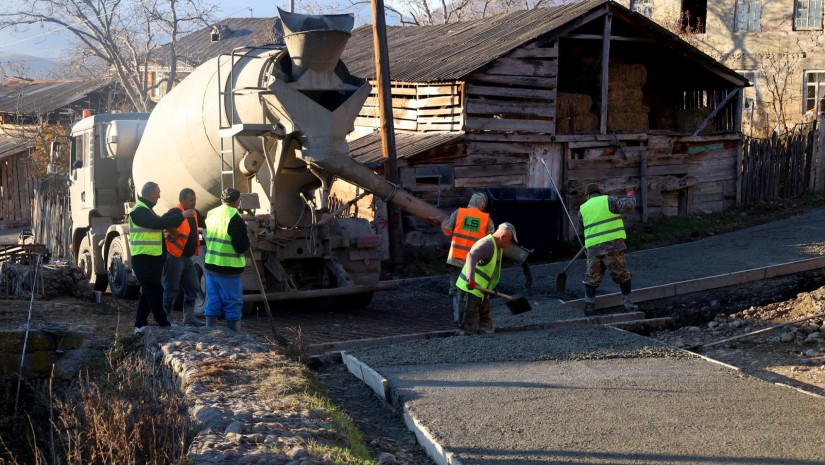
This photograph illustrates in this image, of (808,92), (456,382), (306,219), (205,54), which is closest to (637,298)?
(306,219)

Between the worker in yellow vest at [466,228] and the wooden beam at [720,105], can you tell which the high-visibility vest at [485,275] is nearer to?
the worker in yellow vest at [466,228]

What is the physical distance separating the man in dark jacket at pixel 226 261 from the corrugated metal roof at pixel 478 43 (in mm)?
7811

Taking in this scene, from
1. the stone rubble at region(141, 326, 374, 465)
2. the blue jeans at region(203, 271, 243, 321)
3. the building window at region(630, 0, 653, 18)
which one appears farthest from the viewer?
the building window at region(630, 0, 653, 18)

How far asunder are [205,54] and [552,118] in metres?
31.2

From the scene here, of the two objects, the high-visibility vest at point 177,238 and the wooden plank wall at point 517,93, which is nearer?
the high-visibility vest at point 177,238

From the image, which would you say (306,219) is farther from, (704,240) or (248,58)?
(704,240)

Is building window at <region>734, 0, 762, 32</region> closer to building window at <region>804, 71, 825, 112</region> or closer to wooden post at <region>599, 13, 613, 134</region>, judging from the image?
building window at <region>804, 71, 825, 112</region>

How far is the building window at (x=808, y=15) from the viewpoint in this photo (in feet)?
97.7

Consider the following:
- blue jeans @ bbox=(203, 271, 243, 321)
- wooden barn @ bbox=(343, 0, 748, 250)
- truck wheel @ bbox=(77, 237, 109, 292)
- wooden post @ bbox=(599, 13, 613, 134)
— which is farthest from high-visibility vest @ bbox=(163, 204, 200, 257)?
wooden post @ bbox=(599, 13, 613, 134)

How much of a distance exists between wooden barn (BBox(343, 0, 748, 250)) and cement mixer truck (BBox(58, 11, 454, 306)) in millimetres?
4508

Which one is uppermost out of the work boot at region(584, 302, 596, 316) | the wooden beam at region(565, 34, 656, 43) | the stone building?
the stone building

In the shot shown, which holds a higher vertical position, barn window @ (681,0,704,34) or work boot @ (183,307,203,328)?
barn window @ (681,0,704,34)

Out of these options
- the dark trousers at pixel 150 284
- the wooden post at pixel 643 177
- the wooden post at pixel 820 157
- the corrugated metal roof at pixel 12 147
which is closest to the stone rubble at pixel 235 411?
the dark trousers at pixel 150 284

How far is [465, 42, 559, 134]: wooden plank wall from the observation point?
1783 centimetres
